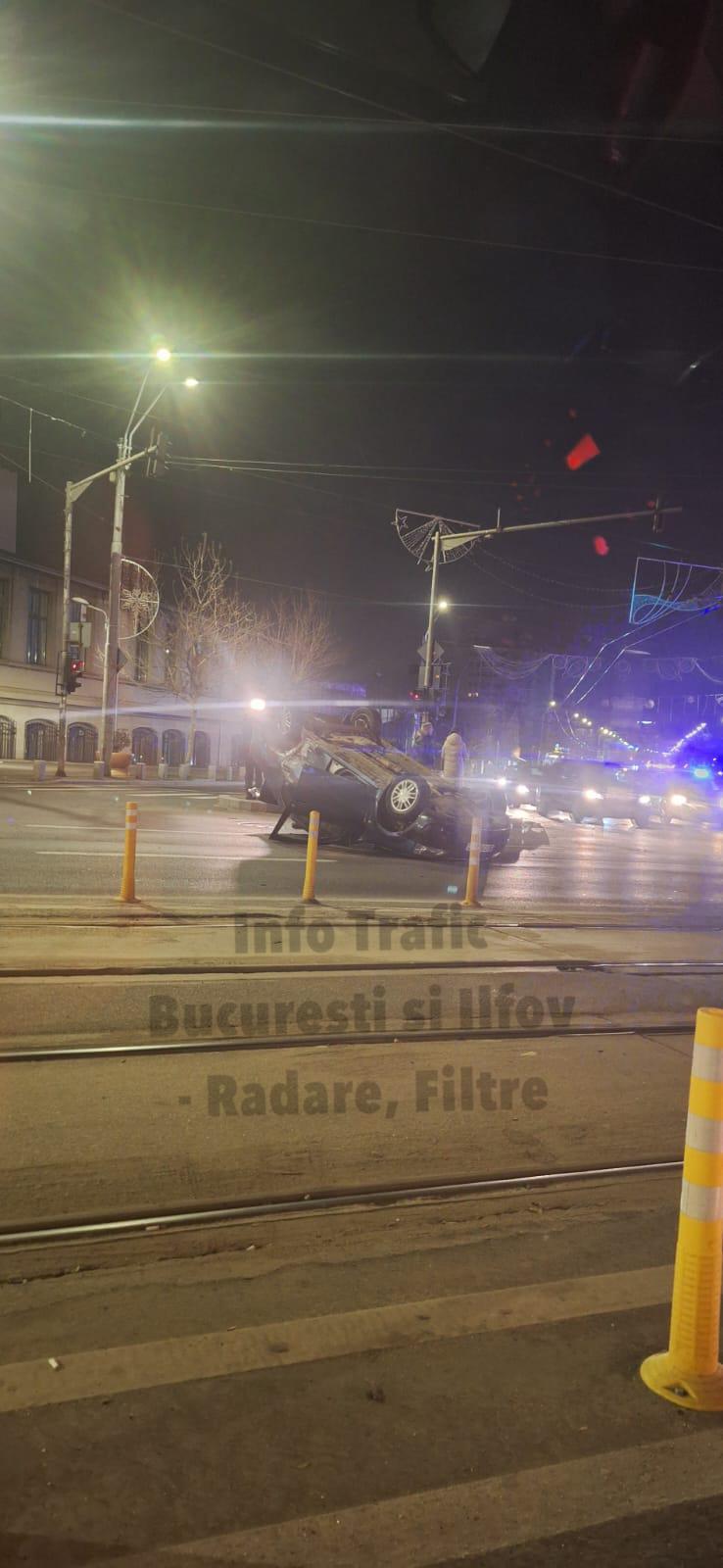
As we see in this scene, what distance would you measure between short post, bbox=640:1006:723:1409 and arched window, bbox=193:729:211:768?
54813 millimetres

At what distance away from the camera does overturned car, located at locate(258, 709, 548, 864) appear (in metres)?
16.4

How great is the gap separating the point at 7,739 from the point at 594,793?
25.6 metres

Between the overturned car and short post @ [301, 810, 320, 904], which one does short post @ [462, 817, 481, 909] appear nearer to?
short post @ [301, 810, 320, 904]

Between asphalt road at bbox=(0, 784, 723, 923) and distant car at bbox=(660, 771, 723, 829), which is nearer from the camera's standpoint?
asphalt road at bbox=(0, 784, 723, 923)

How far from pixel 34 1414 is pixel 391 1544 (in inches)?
40.2

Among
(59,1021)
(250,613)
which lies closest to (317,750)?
(59,1021)

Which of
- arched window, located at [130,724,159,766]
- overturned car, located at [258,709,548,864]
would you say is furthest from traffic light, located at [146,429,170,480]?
arched window, located at [130,724,159,766]

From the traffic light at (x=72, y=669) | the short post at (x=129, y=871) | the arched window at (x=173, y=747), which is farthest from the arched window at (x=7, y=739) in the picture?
the short post at (x=129, y=871)

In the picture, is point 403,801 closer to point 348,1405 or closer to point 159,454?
point 159,454

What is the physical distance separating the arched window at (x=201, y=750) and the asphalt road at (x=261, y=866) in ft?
111

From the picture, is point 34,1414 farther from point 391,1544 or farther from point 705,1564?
point 705,1564

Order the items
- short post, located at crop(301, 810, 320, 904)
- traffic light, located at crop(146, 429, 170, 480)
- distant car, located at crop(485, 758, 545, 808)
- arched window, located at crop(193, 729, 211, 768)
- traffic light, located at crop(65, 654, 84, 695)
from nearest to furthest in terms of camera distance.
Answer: short post, located at crop(301, 810, 320, 904) < traffic light, located at crop(146, 429, 170, 480) < traffic light, located at crop(65, 654, 84, 695) < distant car, located at crop(485, 758, 545, 808) < arched window, located at crop(193, 729, 211, 768)

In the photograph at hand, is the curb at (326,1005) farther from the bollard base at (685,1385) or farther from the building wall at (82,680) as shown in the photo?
the building wall at (82,680)

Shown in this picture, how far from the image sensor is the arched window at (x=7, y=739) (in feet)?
145
